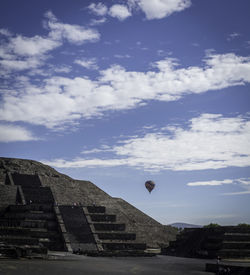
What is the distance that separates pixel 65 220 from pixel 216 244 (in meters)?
15.0

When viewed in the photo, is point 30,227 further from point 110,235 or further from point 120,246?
point 120,246

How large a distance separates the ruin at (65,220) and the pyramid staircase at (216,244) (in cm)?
392

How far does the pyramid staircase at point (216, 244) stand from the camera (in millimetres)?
33781

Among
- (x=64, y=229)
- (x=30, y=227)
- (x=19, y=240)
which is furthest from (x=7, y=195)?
(x=19, y=240)

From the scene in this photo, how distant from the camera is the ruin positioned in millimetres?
35625

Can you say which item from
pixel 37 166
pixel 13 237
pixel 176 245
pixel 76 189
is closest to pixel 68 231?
pixel 13 237

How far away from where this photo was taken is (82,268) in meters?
23.7

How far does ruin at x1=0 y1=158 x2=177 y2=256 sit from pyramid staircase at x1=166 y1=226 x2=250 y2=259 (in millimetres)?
3915

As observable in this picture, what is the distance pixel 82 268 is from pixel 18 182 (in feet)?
98.9

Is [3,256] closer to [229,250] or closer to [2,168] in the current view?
[229,250]

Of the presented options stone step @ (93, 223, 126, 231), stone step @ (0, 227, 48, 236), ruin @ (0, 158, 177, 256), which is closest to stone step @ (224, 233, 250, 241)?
ruin @ (0, 158, 177, 256)

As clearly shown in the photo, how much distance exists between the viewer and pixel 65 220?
133ft

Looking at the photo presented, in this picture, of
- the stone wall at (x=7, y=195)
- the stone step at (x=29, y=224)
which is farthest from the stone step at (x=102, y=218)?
→ the stone wall at (x=7, y=195)

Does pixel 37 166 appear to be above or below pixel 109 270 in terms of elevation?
above
